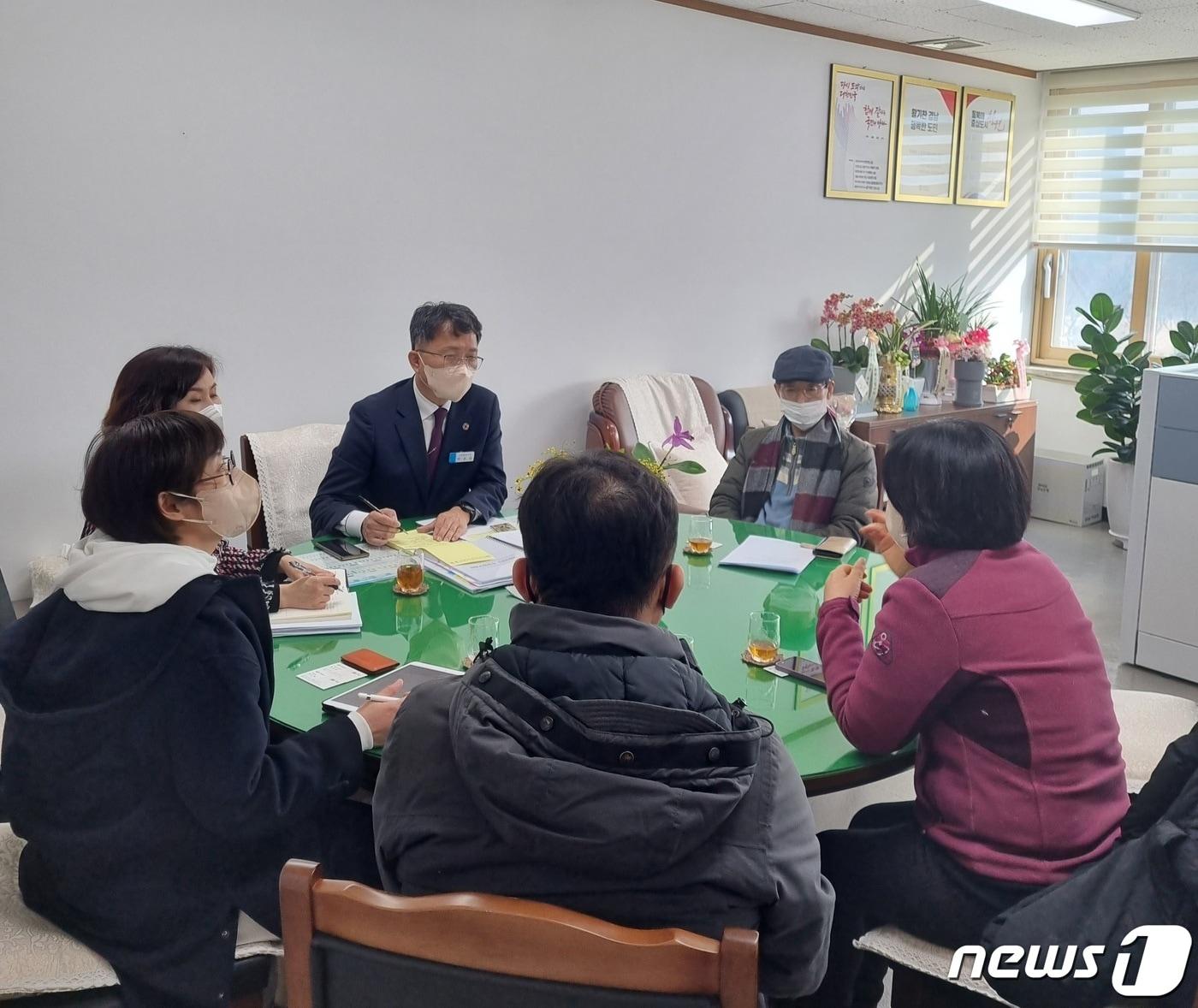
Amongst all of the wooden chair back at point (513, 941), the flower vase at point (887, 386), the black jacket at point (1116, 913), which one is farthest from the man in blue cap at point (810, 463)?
the flower vase at point (887, 386)

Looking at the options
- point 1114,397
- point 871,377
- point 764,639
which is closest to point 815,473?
point 764,639

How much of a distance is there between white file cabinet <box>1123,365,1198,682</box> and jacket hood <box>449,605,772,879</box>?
311 cm

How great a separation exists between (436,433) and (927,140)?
398 cm

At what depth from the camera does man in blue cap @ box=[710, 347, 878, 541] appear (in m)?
3.15

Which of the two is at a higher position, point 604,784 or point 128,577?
point 128,577

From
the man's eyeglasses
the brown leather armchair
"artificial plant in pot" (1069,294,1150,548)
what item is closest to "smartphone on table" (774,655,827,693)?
the man's eyeglasses

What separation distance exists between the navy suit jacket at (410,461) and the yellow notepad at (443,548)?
0.30m

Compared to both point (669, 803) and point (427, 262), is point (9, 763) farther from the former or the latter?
point (427, 262)

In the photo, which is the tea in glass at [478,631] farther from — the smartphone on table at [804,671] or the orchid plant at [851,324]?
the orchid plant at [851,324]

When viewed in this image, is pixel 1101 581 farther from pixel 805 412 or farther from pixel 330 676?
pixel 330 676

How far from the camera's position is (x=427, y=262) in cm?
415

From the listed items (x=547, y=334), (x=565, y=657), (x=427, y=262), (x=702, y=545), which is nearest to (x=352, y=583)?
(x=702, y=545)

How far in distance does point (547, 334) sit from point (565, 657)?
139 inches

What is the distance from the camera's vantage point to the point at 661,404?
4793 millimetres
